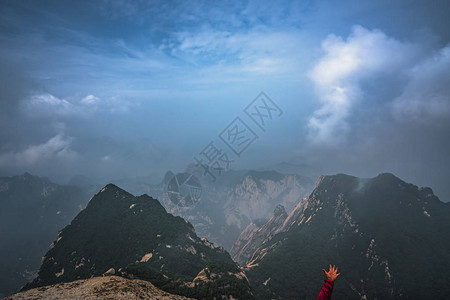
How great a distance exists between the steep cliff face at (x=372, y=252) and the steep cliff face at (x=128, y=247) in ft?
140

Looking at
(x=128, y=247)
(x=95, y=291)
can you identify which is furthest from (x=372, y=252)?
(x=95, y=291)

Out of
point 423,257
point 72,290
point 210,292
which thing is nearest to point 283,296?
point 210,292

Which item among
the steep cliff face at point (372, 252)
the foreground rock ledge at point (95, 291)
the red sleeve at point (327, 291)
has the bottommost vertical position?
the foreground rock ledge at point (95, 291)

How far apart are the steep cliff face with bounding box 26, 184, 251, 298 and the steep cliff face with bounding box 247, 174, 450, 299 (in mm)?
42656

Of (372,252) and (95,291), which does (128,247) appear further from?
(372,252)

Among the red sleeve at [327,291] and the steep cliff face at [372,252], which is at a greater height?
the steep cliff face at [372,252]

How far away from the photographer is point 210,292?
68.9 m

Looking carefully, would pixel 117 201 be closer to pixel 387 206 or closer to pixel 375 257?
pixel 375 257

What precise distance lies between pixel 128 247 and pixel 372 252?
15805 centimetres

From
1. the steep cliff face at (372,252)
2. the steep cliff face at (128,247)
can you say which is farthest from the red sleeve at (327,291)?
the steep cliff face at (372,252)

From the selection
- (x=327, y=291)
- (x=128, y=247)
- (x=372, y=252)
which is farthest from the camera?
(x=372, y=252)

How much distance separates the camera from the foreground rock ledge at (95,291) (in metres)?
40.4

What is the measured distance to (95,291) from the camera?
42.3 m

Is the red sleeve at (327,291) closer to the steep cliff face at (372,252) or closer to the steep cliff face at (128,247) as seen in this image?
the steep cliff face at (128,247)
